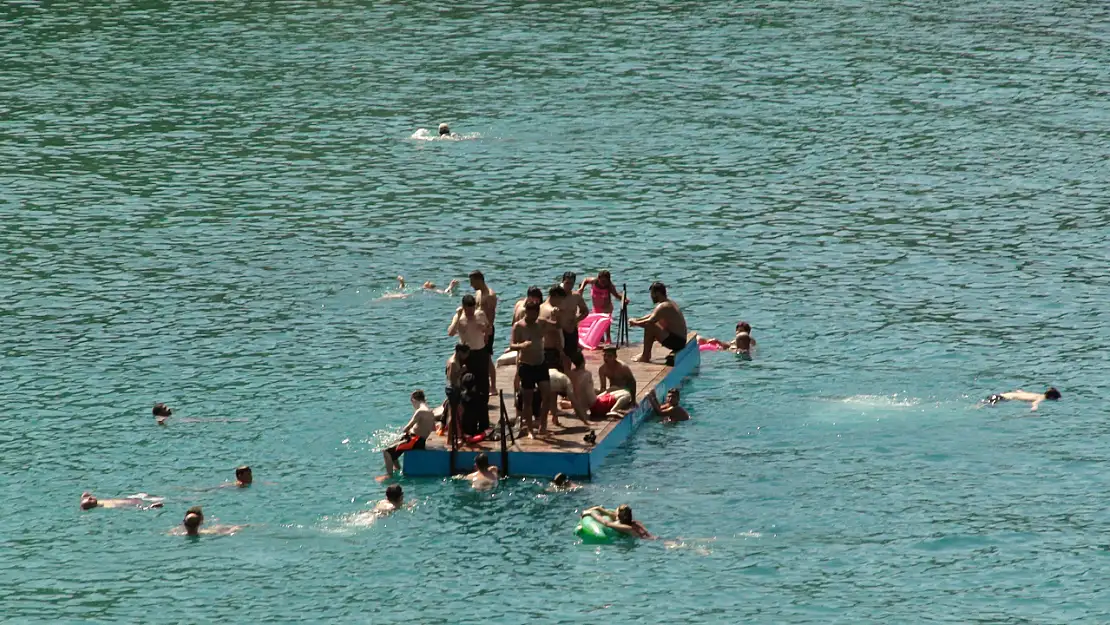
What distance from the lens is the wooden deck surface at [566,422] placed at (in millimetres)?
36250

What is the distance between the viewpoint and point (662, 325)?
42625 millimetres

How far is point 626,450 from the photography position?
38312 millimetres

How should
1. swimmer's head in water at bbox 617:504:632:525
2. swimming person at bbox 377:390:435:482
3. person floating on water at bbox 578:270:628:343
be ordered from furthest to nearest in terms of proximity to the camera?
person floating on water at bbox 578:270:628:343 < swimming person at bbox 377:390:435:482 < swimmer's head in water at bbox 617:504:632:525

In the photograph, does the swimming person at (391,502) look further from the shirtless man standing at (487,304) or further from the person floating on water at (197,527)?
the shirtless man standing at (487,304)

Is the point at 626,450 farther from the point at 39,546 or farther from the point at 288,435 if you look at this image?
the point at 39,546

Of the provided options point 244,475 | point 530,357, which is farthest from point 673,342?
point 244,475

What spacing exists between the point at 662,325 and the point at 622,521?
9774 millimetres

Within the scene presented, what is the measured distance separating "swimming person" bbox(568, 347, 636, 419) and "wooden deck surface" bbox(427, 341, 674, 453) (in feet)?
0.81

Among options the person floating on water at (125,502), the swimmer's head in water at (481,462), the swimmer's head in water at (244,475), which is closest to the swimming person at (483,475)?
the swimmer's head in water at (481,462)

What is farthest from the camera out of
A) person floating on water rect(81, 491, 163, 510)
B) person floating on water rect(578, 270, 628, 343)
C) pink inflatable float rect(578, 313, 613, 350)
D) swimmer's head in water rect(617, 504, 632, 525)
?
person floating on water rect(578, 270, 628, 343)

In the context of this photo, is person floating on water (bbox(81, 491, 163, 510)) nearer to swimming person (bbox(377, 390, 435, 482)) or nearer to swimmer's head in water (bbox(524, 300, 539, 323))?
swimming person (bbox(377, 390, 435, 482))

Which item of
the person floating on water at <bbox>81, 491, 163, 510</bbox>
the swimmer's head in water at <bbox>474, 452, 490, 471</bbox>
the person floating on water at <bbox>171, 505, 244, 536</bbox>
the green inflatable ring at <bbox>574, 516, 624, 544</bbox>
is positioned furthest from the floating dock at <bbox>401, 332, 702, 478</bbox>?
the person floating on water at <bbox>81, 491, 163, 510</bbox>

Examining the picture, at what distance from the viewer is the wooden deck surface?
36.2m

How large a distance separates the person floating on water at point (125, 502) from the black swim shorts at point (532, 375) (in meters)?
7.56
